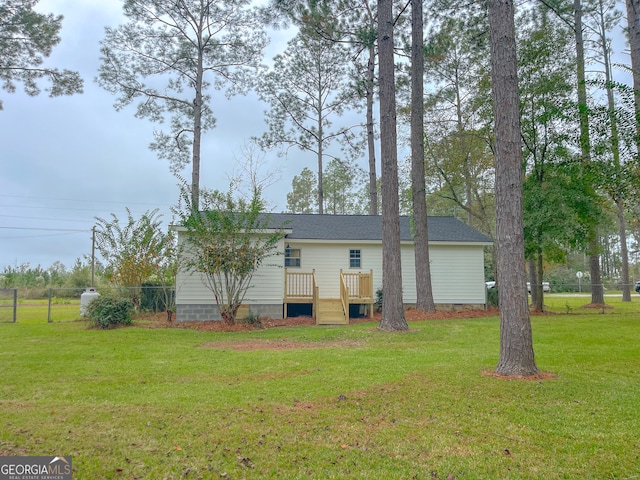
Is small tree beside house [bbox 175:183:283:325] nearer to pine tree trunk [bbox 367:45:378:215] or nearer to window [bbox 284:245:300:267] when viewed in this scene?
window [bbox 284:245:300:267]

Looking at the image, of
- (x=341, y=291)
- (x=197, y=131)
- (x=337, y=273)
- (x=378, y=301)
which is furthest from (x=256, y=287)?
(x=197, y=131)

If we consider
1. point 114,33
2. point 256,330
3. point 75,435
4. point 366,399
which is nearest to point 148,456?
point 75,435

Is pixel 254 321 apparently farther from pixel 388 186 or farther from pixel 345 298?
pixel 388 186

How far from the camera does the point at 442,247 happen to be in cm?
1569

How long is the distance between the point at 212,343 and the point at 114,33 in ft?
44.6

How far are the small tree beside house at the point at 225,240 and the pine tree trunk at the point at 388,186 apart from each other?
11.8 feet

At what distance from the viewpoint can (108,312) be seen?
11.3m

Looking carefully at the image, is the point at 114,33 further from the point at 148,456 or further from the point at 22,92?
the point at 148,456

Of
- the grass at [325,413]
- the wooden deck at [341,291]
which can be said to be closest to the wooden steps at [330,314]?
the wooden deck at [341,291]

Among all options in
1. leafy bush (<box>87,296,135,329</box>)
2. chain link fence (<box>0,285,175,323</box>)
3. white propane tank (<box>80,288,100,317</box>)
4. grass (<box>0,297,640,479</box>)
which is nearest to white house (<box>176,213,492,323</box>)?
leafy bush (<box>87,296,135,329</box>)

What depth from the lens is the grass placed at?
9.98 ft

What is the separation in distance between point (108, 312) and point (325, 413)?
9.33 meters

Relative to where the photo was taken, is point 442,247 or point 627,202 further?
point 442,247

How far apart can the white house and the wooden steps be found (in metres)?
0.03
